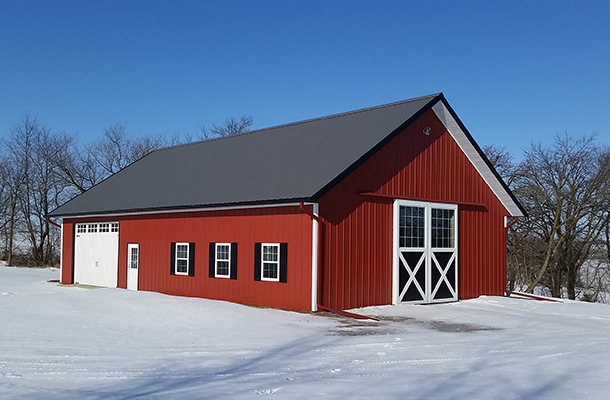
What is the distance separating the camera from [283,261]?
16.4m

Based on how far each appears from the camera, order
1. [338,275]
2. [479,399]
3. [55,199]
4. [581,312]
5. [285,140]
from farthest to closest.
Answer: [55,199] → [285,140] → [581,312] → [338,275] → [479,399]

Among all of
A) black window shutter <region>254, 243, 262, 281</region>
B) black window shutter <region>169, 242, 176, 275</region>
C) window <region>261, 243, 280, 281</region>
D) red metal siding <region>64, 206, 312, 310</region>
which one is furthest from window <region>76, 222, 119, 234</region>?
window <region>261, 243, 280, 281</region>

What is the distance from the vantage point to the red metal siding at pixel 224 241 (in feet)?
52.7

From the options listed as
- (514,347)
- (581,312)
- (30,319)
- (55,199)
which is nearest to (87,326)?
(30,319)

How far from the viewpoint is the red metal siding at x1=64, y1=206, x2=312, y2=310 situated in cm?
1606

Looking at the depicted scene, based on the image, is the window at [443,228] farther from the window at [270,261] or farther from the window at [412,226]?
the window at [270,261]

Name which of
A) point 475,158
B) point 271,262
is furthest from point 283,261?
point 475,158

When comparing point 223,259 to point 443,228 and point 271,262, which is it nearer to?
point 271,262

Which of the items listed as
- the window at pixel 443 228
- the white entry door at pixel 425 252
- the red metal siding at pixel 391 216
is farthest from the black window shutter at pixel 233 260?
the window at pixel 443 228

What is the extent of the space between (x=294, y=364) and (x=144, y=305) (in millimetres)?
8159

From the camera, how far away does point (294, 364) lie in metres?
9.05

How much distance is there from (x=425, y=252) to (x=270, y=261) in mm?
4609

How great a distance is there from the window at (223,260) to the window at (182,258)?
3.41 ft

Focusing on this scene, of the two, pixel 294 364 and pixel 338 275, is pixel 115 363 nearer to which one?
pixel 294 364
